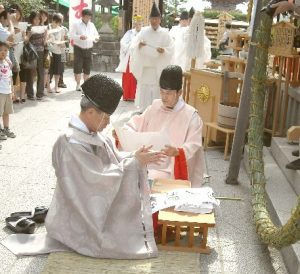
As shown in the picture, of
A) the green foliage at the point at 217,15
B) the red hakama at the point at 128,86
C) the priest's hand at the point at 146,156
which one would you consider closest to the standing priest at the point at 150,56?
the red hakama at the point at 128,86

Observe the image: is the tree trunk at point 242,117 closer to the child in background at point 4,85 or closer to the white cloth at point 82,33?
the child in background at point 4,85

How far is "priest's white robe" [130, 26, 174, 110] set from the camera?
32.3 feet

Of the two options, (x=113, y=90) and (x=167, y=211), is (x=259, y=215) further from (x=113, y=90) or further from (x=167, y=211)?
(x=113, y=90)

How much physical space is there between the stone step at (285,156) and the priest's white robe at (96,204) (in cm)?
185

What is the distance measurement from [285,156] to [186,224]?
7.66 ft

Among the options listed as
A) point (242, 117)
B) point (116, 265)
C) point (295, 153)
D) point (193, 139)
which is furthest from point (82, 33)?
point (116, 265)

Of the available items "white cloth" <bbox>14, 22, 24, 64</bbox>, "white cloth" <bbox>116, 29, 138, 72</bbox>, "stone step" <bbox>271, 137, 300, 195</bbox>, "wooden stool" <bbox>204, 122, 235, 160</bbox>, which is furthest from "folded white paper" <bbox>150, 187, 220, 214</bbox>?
"white cloth" <bbox>116, 29, 138, 72</bbox>

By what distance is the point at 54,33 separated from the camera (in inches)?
459

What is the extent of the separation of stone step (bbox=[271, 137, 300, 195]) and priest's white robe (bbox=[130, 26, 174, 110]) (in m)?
3.97

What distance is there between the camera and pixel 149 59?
32.5ft

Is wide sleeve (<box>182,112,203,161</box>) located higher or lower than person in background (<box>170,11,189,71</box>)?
lower

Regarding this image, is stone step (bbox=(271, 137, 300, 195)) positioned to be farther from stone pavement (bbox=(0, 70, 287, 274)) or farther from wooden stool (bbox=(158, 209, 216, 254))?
wooden stool (bbox=(158, 209, 216, 254))

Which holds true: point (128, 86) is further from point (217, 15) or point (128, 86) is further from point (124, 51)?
point (217, 15)

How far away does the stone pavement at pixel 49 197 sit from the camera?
3.92 meters
